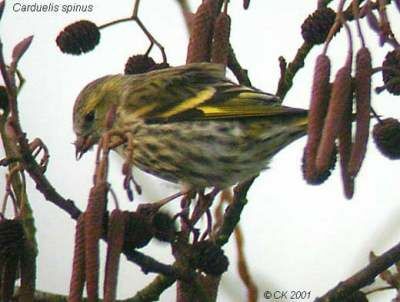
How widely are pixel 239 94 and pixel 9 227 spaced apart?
1176mm

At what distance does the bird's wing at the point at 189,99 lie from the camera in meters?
3.02

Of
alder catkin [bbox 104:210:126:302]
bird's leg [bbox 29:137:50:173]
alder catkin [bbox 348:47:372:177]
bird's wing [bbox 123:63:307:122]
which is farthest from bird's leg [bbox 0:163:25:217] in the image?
bird's wing [bbox 123:63:307:122]

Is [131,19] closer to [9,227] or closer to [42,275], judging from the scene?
[9,227]

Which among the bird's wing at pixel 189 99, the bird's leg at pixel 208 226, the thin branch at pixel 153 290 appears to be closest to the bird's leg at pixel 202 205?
the bird's leg at pixel 208 226

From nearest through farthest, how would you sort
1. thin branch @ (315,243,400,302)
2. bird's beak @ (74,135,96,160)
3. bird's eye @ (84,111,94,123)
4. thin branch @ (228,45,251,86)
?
thin branch @ (315,243,400,302), thin branch @ (228,45,251,86), bird's beak @ (74,135,96,160), bird's eye @ (84,111,94,123)

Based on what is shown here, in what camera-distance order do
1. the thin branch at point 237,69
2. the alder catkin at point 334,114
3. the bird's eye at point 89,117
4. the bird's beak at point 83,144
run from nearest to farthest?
the alder catkin at point 334,114, the thin branch at point 237,69, the bird's beak at point 83,144, the bird's eye at point 89,117

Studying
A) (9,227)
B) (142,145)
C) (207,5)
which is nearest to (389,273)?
(207,5)

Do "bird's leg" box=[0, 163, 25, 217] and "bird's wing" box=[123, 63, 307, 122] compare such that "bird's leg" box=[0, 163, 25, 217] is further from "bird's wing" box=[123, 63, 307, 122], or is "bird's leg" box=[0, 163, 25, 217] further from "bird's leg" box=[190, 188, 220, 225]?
"bird's wing" box=[123, 63, 307, 122]

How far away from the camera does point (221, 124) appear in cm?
310

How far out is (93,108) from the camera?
3.20 meters

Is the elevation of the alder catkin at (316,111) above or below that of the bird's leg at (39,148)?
above

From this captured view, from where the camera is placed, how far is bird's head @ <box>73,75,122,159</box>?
3.01m

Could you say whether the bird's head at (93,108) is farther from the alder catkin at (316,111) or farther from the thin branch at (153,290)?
the alder catkin at (316,111)

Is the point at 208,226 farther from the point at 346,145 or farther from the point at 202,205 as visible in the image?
the point at 346,145
